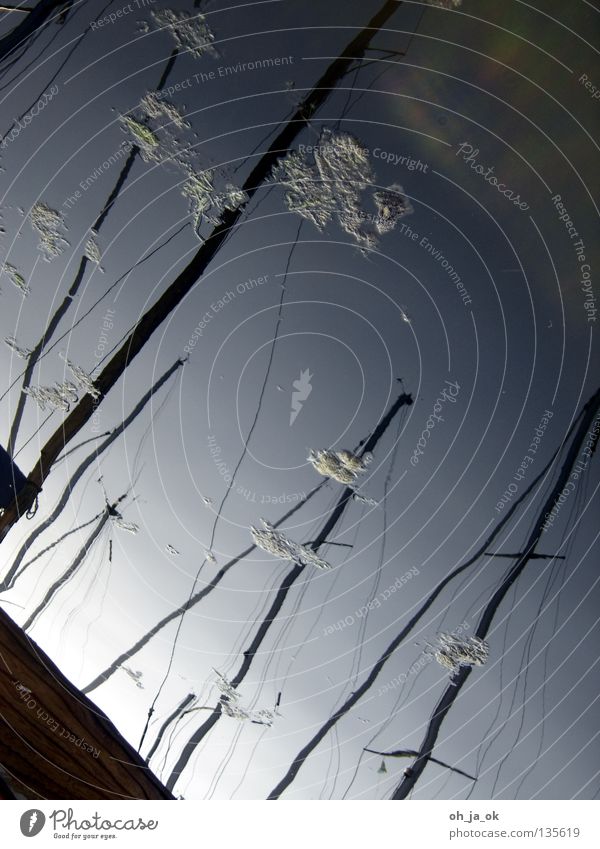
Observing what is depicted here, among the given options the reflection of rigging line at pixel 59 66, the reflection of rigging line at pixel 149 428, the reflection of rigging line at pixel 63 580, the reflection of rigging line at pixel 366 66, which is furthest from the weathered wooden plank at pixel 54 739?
the reflection of rigging line at pixel 366 66

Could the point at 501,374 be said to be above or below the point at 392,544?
above

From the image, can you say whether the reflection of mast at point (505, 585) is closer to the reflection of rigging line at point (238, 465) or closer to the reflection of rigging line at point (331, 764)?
the reflection of rigging line at point (331, 764)

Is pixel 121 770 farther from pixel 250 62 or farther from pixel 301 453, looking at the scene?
pixel 250 62

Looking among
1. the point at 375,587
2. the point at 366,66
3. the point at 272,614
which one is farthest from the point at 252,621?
the point at 366,66

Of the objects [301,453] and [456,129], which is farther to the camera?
[301,453]

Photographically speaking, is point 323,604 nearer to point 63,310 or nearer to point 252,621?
point 252,621
